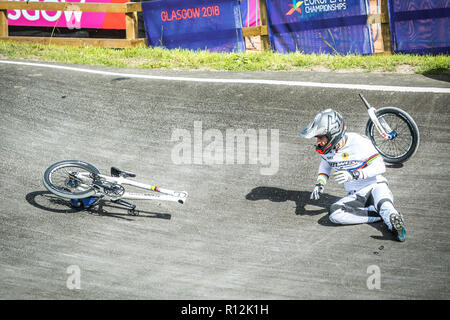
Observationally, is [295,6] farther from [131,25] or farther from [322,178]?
[322,178]

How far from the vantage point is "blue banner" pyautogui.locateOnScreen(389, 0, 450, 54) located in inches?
459

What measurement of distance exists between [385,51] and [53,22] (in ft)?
38.5

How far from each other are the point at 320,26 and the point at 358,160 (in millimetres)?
7610

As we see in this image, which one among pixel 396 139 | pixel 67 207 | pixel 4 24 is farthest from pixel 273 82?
pixel 4 24

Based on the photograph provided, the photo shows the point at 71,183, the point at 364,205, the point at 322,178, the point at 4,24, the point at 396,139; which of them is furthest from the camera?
the point at 4,24

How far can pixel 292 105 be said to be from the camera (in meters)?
10.3

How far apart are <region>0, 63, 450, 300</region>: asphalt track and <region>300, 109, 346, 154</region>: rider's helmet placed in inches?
46.1

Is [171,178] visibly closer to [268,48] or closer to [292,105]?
[292,105]

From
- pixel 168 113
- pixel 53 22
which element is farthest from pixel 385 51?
pixel 53 22

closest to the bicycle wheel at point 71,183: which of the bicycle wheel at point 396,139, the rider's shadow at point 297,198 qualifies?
the rider's shadow at point 297,198

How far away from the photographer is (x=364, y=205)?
6.98 m

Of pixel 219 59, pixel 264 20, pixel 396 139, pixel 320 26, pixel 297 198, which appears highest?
pixel 264 20

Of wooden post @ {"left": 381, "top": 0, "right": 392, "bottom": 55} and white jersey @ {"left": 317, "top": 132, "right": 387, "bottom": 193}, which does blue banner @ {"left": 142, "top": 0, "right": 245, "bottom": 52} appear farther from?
white jersey @ {"left": 317, "top": 132, "right": 387, "bottom": 193}
